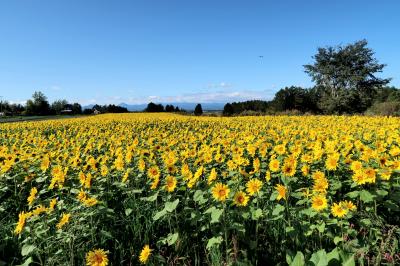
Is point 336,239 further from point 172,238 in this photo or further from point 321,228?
point 172,238

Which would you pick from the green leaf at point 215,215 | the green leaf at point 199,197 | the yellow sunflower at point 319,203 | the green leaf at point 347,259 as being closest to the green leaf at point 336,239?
the yellow sunflower at point 319,203

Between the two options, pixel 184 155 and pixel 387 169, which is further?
pixel 184 155

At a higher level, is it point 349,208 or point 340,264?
point 349,208

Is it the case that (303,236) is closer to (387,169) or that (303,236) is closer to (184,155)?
(387,169)

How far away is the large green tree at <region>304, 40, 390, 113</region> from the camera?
5294 centimetres

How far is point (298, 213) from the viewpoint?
12.6ft

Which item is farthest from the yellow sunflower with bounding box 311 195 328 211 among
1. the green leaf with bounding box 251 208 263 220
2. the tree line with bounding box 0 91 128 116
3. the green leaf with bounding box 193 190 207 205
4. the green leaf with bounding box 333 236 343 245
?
the tree line with bounding box 0 91 128 116

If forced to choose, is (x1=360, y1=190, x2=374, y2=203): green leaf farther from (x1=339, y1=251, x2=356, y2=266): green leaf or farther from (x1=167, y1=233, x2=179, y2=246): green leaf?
(x1=167, y1=233, x2=179, y2=246): green leaf

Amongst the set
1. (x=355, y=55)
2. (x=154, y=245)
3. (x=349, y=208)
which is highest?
(x=355, y=55)

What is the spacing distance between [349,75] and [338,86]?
226cm

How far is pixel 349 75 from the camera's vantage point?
53.9 metres

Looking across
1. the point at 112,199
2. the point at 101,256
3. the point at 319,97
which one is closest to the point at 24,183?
the point at 112,199

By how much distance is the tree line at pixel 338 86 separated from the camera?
51469 mm

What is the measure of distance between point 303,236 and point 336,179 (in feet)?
4.37
